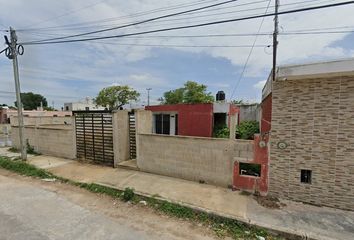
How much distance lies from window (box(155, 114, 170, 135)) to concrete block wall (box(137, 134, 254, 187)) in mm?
5795

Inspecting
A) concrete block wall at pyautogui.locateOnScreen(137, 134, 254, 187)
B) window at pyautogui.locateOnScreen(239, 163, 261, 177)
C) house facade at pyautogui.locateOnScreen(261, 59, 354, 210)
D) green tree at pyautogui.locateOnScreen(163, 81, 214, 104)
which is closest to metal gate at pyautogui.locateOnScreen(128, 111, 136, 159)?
concrete block wall at pyautogui.locateOnScreen(137, 134, 254, 187)

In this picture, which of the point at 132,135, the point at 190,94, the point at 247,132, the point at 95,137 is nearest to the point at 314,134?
the point at 247,132

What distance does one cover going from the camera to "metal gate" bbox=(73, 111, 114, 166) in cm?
987

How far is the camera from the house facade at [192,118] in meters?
12.9

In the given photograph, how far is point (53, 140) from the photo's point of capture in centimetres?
1192

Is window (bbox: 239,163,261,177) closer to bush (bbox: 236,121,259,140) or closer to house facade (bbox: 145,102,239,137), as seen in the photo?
bush (bbox: 236,121,259,140)

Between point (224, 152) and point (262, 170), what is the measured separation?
1195 mm

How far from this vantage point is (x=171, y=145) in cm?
809

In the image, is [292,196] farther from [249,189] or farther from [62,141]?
[62,141]

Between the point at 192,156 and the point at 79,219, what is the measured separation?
3.81 m

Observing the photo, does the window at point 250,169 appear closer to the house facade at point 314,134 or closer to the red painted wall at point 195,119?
the house facade at point 314,134

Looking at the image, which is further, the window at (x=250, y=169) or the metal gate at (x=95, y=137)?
the metal gate at (x=95, y=137)

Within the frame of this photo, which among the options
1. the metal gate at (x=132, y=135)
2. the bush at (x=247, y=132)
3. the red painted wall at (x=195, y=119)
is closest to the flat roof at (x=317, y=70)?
the bush at (x=247, y=132)

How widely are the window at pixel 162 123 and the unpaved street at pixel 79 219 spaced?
8213 millimetres
